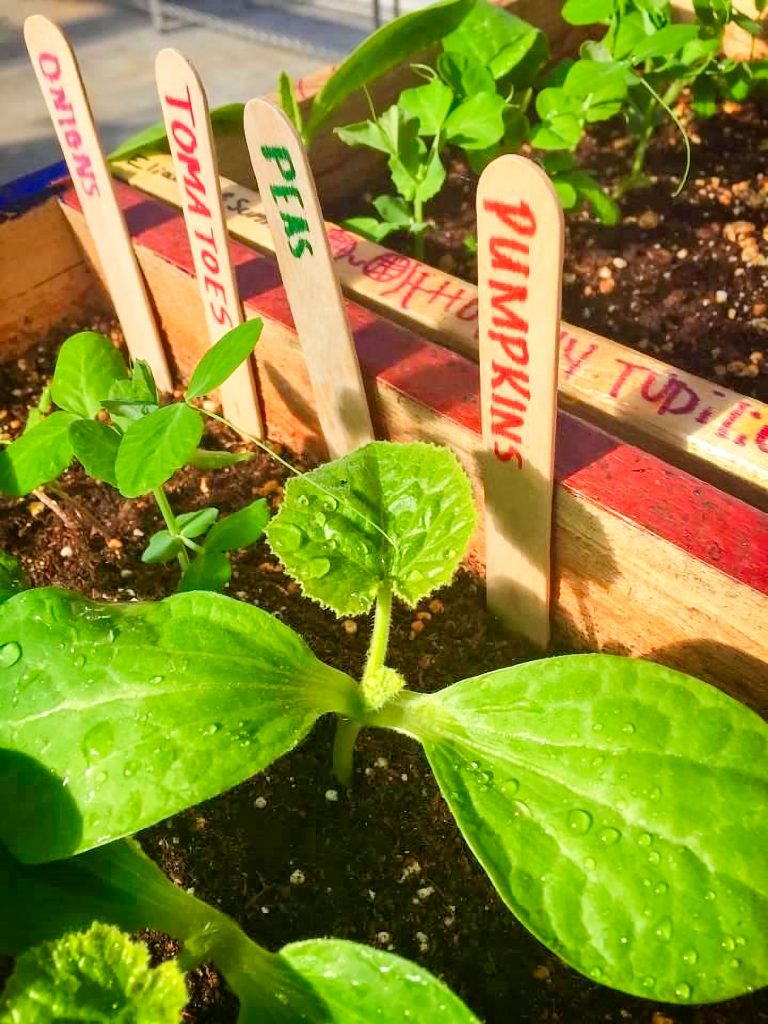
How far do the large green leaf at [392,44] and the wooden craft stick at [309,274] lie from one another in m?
0.35

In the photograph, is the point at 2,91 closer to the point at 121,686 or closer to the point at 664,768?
the point at 121,686

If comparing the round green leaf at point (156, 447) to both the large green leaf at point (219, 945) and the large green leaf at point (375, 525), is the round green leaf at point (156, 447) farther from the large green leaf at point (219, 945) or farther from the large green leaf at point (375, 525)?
the large green leaf at point (219, 945)

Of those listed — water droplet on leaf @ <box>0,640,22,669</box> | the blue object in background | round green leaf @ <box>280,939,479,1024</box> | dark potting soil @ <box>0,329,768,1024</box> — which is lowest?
dark potting soil @ <box>0,329,768,1024</box>

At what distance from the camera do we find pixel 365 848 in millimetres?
745

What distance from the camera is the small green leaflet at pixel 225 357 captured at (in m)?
0.69

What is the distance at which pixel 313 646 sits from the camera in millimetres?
870

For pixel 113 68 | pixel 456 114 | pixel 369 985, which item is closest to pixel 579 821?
pixel 369 985

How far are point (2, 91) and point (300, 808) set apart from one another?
1.57m

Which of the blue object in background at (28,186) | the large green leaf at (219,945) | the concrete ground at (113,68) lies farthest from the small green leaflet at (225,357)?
the concrete ground at (113,68)

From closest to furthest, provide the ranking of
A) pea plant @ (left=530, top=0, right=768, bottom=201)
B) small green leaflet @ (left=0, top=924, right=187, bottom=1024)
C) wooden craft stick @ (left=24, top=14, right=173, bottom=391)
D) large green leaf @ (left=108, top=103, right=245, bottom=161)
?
small green leaflet @ (left=0, top=924, right=187, bottom=1024) < wooden craft stick @ (left=24, top=14, right=173, bottom=391) < pea plant @ (left=530, top=0, right=768, bottom=201) < large green leaf @ (left=108, top=103, right=245, bottom=161)

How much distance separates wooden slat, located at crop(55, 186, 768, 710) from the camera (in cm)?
66

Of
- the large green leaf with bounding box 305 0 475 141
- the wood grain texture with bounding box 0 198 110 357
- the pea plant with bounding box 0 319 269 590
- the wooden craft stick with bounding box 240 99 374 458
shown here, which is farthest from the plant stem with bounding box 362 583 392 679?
the wood grain texture with bounding box 0 198 110 357

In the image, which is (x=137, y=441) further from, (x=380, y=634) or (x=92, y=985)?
(x=92, y=985)

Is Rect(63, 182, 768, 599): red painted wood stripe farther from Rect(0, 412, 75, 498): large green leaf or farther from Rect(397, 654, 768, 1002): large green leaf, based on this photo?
Rect(0, 412, 75, 498): large green leaf
